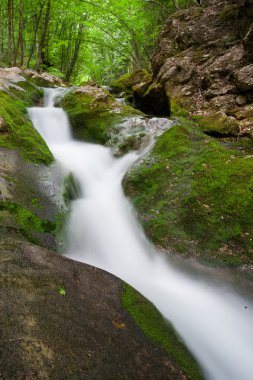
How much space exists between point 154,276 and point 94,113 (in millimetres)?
5449

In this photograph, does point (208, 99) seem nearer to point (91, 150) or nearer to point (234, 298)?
point (91, 150)

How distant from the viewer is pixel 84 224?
4812 mm

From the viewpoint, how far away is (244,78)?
21.7ft

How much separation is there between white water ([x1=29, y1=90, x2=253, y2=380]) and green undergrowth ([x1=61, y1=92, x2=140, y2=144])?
1.38 m

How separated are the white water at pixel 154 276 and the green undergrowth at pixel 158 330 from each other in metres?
0.24

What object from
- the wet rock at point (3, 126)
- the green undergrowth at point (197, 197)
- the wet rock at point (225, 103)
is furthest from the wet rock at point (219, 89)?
the wet rock at point (3, 126)

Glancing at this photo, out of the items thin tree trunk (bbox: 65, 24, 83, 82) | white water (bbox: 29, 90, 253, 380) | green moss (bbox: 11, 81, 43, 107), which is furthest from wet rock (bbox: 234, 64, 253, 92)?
thin tree trunk (bbox: 65, 24, 83, 82)

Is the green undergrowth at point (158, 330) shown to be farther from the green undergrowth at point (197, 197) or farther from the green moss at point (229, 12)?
the green moss at point (229, 12)

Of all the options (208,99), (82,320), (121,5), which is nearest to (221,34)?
(208,99)

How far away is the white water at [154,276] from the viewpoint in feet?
10.3

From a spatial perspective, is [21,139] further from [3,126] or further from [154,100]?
[154,100]

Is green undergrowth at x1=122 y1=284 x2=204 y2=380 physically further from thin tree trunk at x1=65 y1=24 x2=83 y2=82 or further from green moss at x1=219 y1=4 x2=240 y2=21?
thin tree trunk at x1=65 y1=24 x2=83 y2=82

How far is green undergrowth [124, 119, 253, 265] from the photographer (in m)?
4.26

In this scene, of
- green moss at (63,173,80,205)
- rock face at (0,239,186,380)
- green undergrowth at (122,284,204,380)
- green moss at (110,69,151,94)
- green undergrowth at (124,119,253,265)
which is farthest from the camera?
green moss at (110,69,151,94)
